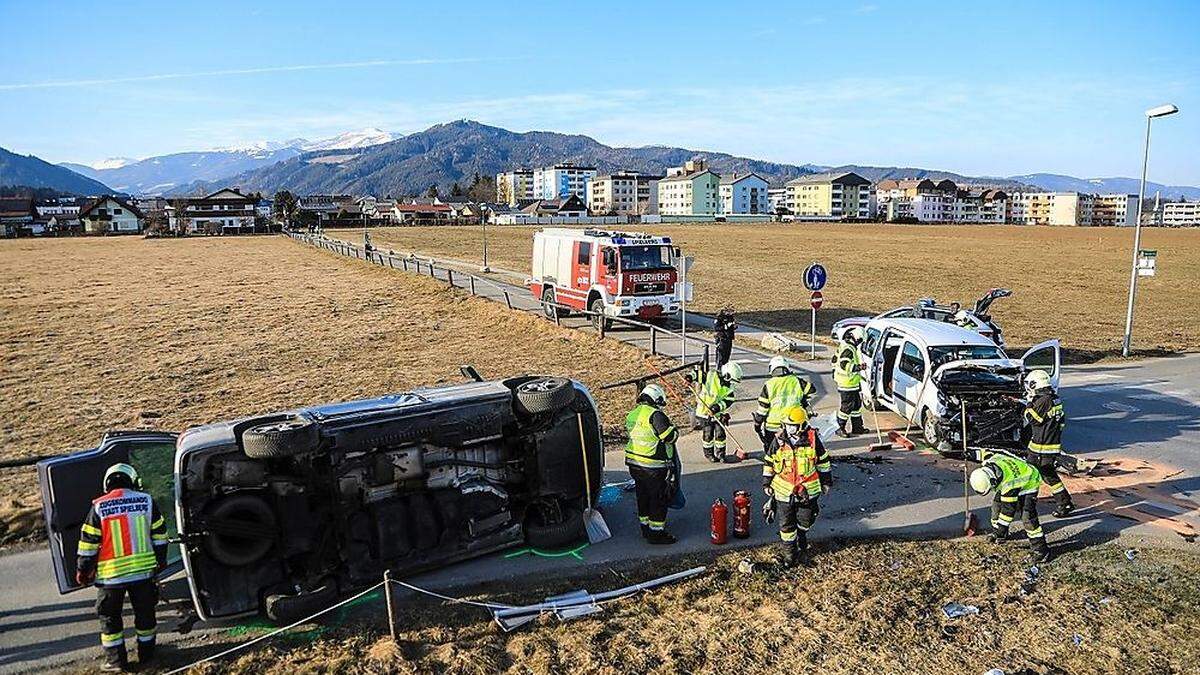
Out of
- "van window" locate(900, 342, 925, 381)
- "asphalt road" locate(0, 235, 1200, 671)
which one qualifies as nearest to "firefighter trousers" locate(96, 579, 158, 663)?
"asphalt road" locate(0, 235, 1200, 671)

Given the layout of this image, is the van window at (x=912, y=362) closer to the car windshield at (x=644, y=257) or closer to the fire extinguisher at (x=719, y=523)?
the fire extinguisher at (x=719, y=523)

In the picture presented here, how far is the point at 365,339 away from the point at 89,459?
13.6m

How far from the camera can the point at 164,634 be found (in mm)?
6531

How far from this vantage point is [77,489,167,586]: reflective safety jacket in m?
5.95

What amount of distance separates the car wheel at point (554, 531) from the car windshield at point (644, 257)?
12.1 meters

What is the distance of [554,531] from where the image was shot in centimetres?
794

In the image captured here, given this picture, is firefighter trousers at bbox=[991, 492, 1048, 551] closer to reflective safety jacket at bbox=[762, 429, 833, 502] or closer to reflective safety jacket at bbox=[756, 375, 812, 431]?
reflective safety jacket at bbox=[762, 429, 833, 502]

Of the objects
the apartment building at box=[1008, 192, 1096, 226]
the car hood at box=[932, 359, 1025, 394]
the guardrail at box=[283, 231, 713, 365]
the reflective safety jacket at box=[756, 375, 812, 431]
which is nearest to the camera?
the reflective safety jacket at box=[756, 375, 812, 431]

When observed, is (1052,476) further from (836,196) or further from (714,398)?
(836,196)

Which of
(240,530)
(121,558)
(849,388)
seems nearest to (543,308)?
(849,388)

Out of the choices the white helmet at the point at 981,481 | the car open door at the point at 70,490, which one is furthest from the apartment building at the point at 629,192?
the car open door at the point at 70,490

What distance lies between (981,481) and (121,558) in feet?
25.2

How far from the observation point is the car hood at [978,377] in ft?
35.4

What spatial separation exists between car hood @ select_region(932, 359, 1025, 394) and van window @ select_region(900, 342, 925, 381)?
49cm
